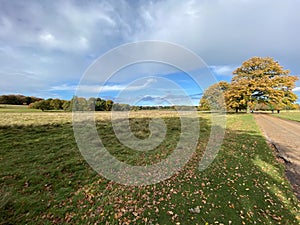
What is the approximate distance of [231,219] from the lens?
3189 mm

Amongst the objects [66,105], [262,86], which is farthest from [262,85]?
[66,105]

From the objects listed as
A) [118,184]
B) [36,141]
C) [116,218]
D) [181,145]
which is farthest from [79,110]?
[116,218]

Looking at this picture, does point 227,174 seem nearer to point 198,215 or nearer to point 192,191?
point 192,191

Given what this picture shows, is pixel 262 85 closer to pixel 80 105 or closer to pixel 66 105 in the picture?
pixel 80 105

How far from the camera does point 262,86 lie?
27938 millimetres

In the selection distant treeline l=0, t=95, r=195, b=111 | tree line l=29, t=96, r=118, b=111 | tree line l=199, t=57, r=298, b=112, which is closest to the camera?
tree line l=29, t=96, r=118, b=111

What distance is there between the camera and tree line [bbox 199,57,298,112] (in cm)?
2712

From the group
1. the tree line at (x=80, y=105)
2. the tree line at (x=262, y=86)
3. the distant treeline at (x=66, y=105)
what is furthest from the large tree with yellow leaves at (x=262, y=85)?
the tree line at (x=80, y=105)

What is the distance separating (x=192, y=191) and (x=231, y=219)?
1.24 meters

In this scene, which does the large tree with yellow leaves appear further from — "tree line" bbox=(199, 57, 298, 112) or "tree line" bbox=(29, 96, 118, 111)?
"tree line" bbox=(29, 96, 118, 111)

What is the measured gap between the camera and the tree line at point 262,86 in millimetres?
27125

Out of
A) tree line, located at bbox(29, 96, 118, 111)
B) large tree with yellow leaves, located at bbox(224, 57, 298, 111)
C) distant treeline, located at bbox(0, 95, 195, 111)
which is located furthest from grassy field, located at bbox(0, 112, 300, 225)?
large tree with yellow leaves, located at bbox(224, 57, 298, 111)

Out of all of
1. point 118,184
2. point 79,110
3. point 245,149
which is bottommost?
point 118,184

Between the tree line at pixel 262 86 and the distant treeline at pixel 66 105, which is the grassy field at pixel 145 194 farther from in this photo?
the tree line at pixel 262 86
